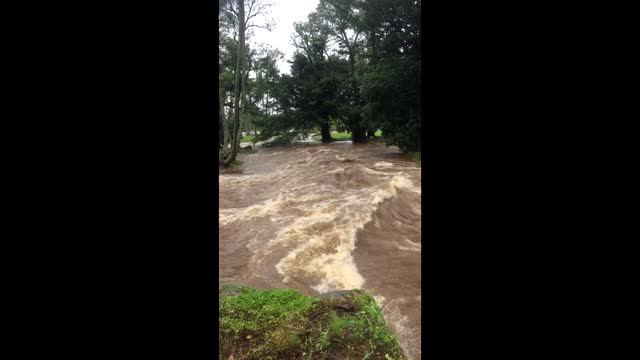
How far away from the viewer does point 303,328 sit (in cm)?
270

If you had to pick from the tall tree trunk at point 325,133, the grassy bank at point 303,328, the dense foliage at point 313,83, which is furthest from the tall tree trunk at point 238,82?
the grassy bank at point 303,328

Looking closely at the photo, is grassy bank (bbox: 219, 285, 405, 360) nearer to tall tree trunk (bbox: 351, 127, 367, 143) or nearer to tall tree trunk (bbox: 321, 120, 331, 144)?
tall tree trunk (bbox: 351, 127, 367, 143)

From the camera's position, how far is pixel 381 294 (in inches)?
182

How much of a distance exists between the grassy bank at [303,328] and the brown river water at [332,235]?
1.53 ft

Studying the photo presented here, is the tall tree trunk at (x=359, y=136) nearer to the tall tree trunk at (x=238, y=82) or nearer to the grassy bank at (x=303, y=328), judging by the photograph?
the tall tree trunk at (x=238, y=82)

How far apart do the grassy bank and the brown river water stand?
1.53 feet

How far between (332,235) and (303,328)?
430 centimetres

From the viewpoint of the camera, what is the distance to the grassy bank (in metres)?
2.44

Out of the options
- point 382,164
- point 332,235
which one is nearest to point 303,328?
point 332,235

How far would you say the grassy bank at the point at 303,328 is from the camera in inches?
96.0
